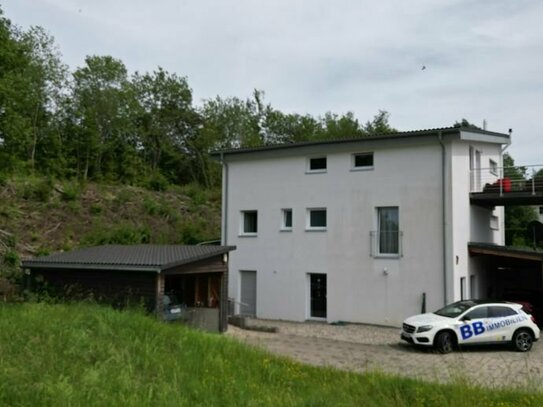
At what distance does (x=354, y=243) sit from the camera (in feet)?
68.4

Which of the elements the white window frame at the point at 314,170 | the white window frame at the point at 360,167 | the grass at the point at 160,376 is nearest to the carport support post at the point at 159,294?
the grass at the point at 160,376

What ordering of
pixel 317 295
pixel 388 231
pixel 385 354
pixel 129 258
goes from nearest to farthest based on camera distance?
pixel 385 354
pixel 129 258
pixel 388 231
pixel 317 295

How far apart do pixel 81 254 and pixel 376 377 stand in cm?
1205

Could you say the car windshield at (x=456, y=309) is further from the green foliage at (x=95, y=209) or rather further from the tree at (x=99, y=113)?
the tree at (x=99, y=113)

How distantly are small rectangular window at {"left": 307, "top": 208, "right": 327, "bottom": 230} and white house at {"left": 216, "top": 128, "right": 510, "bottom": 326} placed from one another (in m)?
→ 0.04

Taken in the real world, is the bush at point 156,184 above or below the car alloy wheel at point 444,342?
above

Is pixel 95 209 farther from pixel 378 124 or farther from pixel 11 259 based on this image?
pixel 378 124

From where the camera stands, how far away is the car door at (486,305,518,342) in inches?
595

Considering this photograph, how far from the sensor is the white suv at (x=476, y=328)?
14922 millimetres

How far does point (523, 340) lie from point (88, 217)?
20.3 metres

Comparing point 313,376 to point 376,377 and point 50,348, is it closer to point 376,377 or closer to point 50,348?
point 376,377

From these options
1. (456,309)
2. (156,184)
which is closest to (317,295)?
(456,309)

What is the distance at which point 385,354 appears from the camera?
14.5 metres

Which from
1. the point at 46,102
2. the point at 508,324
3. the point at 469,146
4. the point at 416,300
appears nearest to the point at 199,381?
the point at 508,324
